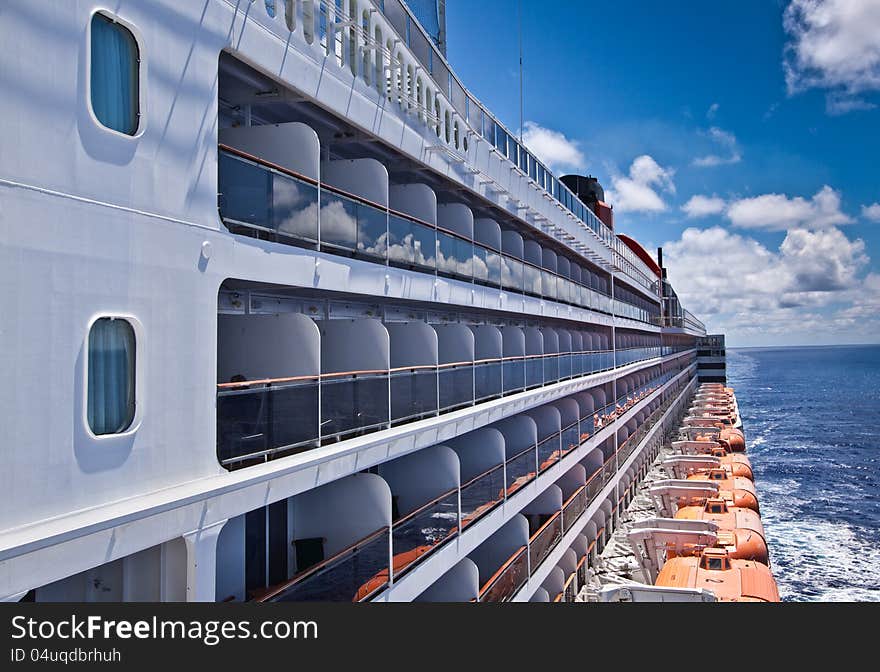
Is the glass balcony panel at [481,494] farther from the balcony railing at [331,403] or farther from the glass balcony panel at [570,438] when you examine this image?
the glass balcony panel at [570,438]

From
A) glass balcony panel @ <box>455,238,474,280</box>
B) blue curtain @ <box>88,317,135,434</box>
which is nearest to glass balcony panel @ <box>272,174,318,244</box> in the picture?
blue curtain @ <box>88,317,135,434</box>

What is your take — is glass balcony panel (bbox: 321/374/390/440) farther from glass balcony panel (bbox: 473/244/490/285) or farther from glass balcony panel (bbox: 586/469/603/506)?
glass balcony panel (bbox: 586/469/603/506)

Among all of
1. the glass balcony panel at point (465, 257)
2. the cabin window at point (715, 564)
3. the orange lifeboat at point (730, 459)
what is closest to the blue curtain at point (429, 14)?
the glass balcony panel at point (465, 257)

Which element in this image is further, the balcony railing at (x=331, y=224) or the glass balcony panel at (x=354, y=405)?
the glass balcony panel at (x=354, y=405)

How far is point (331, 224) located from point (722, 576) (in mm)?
15461

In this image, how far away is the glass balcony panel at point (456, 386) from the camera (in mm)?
11352

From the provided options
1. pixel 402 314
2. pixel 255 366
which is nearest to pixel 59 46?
pixel 255 366

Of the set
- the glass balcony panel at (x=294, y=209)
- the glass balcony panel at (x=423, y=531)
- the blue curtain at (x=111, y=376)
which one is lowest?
the glass balcony panel at (x=423, y=531)

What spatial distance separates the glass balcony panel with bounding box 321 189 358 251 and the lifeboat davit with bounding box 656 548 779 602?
1340 centimetres

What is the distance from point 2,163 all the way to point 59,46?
0.98m

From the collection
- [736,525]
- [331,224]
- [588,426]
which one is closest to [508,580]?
[331,224]

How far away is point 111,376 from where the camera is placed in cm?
521

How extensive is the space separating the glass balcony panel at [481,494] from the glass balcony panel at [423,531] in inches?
20.6

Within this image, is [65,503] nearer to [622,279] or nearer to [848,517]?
[622,279]
